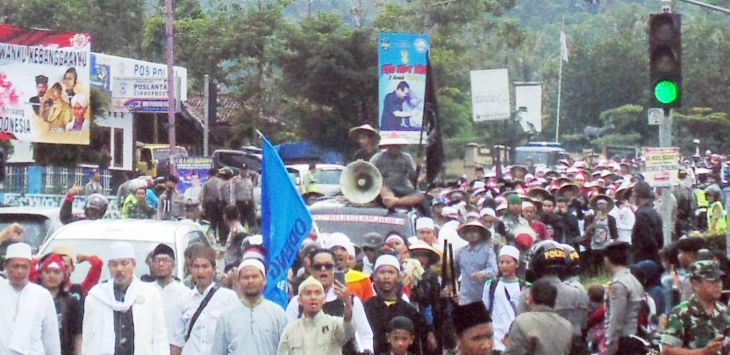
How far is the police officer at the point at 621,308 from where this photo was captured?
11586 mm

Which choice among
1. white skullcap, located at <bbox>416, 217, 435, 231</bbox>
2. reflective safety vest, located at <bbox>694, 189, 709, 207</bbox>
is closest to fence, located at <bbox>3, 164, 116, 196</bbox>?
reflective safety vest, located at <bbox>694, 189, 709, 207</bbox>

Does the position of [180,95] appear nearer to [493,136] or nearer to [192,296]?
[493,136]

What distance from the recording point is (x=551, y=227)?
22344 mm

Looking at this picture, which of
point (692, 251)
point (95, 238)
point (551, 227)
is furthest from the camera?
point (551, 227)

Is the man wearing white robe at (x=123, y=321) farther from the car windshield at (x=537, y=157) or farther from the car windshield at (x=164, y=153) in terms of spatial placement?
the car windshield at (x=537, y=157)

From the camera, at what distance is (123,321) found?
462 inches

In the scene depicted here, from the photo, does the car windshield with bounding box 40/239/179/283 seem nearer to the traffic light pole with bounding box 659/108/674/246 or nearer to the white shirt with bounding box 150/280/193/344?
the white shirt with bounding box 150/280/193/344

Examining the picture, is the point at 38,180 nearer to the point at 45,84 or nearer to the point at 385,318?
the point at 45,84

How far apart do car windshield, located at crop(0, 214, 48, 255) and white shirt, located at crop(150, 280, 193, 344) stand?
6.11m

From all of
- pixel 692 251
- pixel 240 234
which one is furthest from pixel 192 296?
pixel 240 234

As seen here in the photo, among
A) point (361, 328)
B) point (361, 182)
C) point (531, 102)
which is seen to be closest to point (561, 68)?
point (531, 102)

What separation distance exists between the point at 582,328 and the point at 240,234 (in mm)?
6721

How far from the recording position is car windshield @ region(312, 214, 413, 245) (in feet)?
59.0

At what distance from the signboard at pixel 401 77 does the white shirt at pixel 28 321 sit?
19886 millimetres
